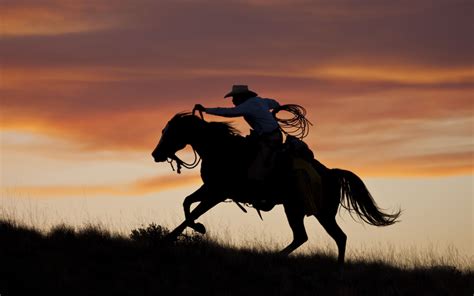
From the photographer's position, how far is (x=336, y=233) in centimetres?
1617

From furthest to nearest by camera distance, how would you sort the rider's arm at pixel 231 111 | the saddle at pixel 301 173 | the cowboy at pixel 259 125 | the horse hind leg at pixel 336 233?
the horse hind leg at pixel 336 233
the saddle at pixel 301 173
the cowboy at pixel 259 125
the rider's arm at pixel 231 111

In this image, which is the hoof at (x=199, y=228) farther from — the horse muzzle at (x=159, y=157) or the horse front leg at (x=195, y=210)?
the horse muzzle at (x=159, y=157)

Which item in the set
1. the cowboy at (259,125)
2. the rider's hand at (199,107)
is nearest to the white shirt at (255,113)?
the cowboy at (259,125)

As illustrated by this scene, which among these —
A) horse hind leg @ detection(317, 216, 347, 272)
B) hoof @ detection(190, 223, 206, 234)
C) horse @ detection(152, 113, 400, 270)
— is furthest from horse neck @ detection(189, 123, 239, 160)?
horse hind leg @ detection(317, 216, 347, 272)

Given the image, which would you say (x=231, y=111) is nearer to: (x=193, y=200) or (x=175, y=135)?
(x=175, y=135)

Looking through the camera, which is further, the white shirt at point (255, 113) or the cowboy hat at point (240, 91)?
the cowboy hat at point (240, 91)

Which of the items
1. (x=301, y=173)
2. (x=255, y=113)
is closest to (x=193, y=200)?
(x=255, y=113)

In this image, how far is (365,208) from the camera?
1673cm

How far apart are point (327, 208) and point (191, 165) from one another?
2525 mm

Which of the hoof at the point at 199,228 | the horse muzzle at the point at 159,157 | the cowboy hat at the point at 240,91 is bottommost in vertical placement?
the hoof at the point at 199,228

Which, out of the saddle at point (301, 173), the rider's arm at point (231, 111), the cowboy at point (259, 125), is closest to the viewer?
the rider's arm at point (231, 111)

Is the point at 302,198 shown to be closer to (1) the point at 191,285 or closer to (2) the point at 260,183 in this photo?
(2) the point at 260,183

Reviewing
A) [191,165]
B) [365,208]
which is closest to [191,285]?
[191,165]

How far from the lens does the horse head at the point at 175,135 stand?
624 inches
